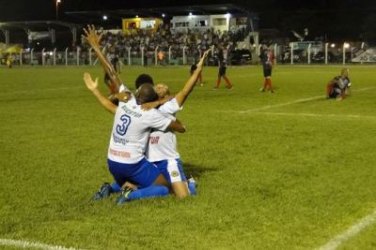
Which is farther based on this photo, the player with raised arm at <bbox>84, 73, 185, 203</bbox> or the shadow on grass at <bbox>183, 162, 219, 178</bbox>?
the shadow on grass at <bbox>183, 162, 219, 178</bbox>

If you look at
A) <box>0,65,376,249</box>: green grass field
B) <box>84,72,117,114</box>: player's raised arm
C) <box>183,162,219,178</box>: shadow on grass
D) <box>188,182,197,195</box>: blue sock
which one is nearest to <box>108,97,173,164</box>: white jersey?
<box>84,72,117,114</box>: player's raised arm

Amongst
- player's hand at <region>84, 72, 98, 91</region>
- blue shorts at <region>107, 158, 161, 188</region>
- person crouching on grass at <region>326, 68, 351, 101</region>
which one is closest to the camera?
blue shorts at <region>107, 158, 161, 188</region>

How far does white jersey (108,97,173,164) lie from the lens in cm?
752

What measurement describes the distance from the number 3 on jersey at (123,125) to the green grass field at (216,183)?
0.83 meters

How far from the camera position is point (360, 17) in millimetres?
77125

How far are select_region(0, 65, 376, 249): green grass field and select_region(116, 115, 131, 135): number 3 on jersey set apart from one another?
834mm

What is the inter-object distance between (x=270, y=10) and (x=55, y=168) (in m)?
74.4

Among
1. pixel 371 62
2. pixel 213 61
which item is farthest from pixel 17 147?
pixel 371 62

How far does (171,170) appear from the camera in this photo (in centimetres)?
778

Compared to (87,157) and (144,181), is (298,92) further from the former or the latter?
(144,181)

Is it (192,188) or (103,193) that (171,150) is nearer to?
(192,188)

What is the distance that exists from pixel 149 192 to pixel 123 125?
854 millimetres

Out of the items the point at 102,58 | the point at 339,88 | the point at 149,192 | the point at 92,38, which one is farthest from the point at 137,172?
the point at 339,88

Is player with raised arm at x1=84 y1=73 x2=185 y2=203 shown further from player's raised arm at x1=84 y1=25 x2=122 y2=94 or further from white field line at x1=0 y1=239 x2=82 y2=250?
white field line at x1=0 y1=239 x2=82 y2=250
